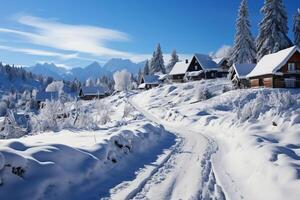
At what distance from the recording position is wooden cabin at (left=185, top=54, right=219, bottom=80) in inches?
2844

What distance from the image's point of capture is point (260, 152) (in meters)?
12.5

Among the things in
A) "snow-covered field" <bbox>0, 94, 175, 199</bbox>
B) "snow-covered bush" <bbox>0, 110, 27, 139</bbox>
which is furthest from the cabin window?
"snow-covered field" <bbox>0, 94, 175, 199</bbox>

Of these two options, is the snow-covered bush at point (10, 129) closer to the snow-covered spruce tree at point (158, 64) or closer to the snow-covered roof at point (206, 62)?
the snow-covered roof at point (206, 62)

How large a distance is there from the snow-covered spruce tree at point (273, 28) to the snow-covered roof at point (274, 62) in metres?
6.12

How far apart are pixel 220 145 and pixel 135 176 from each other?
8504 millimetres

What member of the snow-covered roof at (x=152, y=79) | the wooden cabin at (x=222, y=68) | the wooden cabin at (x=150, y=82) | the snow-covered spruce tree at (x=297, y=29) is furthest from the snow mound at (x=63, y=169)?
the snow-covered roof at (x=152, y=79)

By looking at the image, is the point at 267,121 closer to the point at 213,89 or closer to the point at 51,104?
the point at 51,104

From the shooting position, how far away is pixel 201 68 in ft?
240

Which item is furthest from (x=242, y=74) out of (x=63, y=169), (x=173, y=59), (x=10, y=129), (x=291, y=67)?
(x=173, y=59)

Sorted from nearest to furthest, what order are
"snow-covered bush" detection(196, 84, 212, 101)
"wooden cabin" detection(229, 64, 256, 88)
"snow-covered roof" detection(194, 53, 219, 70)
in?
"snow-covered bush" detection(196, 84, 212, 101)
"wooden cabin" detection(229, 64, 256, 88)
"snow-covered roof" detection(194, 53, 219, 70)

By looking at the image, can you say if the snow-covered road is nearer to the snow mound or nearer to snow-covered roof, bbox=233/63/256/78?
the snow mound

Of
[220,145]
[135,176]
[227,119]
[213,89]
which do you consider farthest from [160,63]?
[135,176]

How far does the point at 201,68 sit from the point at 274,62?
88.0ft

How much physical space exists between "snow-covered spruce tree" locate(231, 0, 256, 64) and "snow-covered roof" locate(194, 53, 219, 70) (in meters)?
8.62
